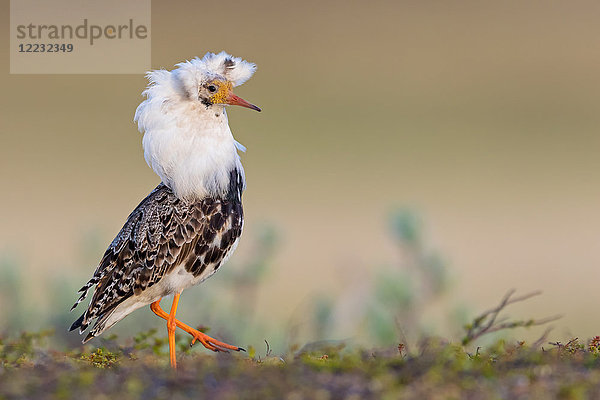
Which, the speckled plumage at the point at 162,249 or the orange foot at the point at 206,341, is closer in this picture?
the speckled plumage at the point at 162,249

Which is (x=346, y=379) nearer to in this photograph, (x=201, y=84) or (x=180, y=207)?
(x=180, y=207)

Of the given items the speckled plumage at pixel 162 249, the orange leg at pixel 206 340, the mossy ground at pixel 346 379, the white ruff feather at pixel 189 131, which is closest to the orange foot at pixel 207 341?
the orange leg at pixel 206 340

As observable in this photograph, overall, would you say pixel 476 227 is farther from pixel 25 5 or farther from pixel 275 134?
pixel 25 5

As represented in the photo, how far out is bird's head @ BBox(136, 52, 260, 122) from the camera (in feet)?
25.5

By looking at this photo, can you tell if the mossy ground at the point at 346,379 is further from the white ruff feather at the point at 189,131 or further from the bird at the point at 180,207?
the white ruff feather at the point at 189,131

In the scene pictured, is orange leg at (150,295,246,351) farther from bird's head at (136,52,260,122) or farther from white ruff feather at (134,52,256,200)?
bird's head at (136,52,260,122)

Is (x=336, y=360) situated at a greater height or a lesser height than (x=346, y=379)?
greater

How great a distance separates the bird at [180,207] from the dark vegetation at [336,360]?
1.59 ft

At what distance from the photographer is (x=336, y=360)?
21.0ft

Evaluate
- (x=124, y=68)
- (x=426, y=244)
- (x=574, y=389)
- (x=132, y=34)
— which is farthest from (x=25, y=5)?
(x=574, y=389)

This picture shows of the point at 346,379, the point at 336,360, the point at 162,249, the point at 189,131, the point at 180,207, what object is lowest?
the point at 346,379

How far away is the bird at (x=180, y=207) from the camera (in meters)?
7.68

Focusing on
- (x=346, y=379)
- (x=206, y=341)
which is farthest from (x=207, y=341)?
(x=346, y=379)

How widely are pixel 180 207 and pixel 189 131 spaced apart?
0.67 metres
